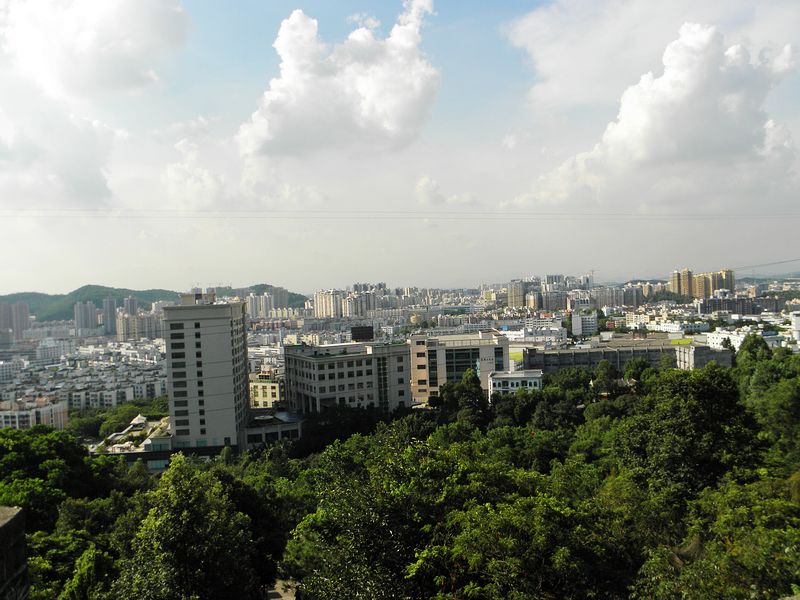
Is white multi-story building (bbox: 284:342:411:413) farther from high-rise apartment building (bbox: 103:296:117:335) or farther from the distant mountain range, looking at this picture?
high-rise apartment building (bbox: 103:296:117:335)

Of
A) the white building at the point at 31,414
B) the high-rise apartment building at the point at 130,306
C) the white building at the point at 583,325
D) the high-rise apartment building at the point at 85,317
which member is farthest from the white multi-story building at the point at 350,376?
the high-rise apartment building at the point at 130,306

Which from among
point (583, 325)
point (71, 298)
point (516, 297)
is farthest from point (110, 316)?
point (516, 297)

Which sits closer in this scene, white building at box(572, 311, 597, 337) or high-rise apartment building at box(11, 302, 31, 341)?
high-rise apartment building at box(11, 302, 31, 341)

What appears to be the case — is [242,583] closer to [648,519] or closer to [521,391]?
[648,519]

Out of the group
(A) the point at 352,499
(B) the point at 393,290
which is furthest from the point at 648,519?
(B) the point at 393,290

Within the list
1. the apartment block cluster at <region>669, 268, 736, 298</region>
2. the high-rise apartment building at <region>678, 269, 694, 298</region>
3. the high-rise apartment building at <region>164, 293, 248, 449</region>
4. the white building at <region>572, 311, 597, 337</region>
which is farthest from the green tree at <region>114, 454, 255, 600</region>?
the high-rise apartment building at <region>678, 269, 694, 298</region>

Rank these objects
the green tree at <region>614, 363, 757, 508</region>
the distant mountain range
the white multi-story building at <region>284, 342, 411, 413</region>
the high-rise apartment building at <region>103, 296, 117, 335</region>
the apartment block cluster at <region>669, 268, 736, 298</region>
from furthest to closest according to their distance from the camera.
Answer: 1. the apartment block cluster at <region>669, 268, 736, 298</region>
2. the high-rise apartment building at <region>103, 296, 117, 335</region>
3. the distant mountain range
4. the white multi-story building at <region>284, 342, 411, 413</region>
5. the green tree at <region>614, 363, 757, 508</region>

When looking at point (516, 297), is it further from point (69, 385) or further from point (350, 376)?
point (350, 376)

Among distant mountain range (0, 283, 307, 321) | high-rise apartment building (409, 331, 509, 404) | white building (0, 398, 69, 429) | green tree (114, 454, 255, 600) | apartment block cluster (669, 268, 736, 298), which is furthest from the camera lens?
apartment block cluster (669, 268, 736, 298)
